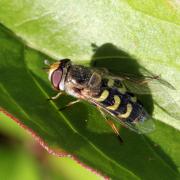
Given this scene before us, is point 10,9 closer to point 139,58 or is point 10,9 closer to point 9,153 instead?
point 139,58

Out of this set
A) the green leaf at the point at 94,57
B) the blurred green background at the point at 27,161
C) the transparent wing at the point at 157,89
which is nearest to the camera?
the green leaf at the point at 94,57

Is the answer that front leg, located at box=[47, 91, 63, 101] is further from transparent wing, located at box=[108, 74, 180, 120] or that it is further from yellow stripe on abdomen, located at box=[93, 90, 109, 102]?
transparent wing, located at box=[108, 74, 180, 120]

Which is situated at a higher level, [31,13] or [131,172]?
[31,13]

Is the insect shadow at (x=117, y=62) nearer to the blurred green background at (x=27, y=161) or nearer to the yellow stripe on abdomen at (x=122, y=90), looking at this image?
the yellow stripe on abdomen at (x=122, y=90)

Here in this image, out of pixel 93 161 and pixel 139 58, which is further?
pixel 139 58

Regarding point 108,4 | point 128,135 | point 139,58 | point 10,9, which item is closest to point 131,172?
point 128,135

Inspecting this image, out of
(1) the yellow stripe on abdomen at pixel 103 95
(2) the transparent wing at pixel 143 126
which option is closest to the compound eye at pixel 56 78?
(1) the yellow stripe on abdomen at pixel 103 95

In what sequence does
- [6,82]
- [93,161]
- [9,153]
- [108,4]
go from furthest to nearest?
[9,153], [108,4], [6,82], [93,161]
